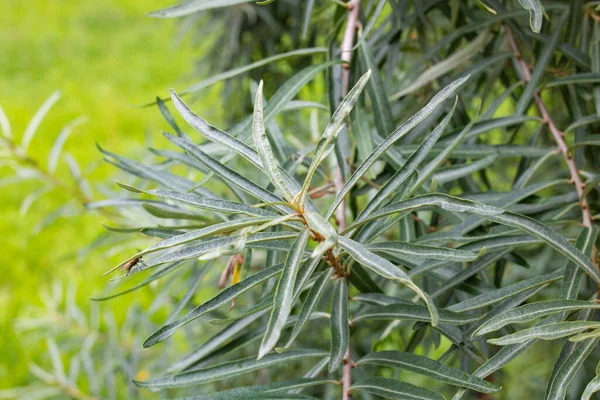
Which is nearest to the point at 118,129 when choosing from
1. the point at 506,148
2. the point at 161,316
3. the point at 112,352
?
the point at 161,316

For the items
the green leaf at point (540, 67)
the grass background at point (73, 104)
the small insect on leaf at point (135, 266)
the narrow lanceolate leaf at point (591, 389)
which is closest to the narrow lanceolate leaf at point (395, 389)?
the narrow lanceolate leaf at point (591, 389)

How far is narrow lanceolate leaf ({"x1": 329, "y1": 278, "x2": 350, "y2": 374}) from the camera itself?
22.2 inches

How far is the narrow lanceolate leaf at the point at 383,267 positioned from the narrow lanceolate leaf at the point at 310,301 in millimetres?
72

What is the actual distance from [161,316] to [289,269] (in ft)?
6.41

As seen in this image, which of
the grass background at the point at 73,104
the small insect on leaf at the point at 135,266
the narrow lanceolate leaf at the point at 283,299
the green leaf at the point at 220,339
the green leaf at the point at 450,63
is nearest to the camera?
the narrow lanceolate leaf at the point at 283,299

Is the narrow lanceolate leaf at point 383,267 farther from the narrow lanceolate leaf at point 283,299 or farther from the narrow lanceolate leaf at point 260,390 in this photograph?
the narrow lanceolate leaf at point 260,390

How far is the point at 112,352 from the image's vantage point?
4.86 feet

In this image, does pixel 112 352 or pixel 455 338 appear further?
pixel 112 352

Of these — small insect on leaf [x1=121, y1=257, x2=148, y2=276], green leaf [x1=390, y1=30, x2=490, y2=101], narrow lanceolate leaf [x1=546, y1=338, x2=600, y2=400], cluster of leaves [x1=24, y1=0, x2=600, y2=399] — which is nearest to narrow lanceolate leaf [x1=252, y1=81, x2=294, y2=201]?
cluster of leaves [x1=24, y1=0, x2=600, y2=399]

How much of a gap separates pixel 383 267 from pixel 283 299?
0.07 m

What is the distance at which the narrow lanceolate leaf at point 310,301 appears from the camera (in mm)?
515

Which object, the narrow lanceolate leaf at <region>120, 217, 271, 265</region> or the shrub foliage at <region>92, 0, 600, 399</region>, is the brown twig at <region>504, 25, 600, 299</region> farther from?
the narrow lanceolate leaf at <region>120, 217, 271, 265</region>

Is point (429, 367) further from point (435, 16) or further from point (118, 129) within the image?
point (118, 129)

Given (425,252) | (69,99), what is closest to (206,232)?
(425,252)
